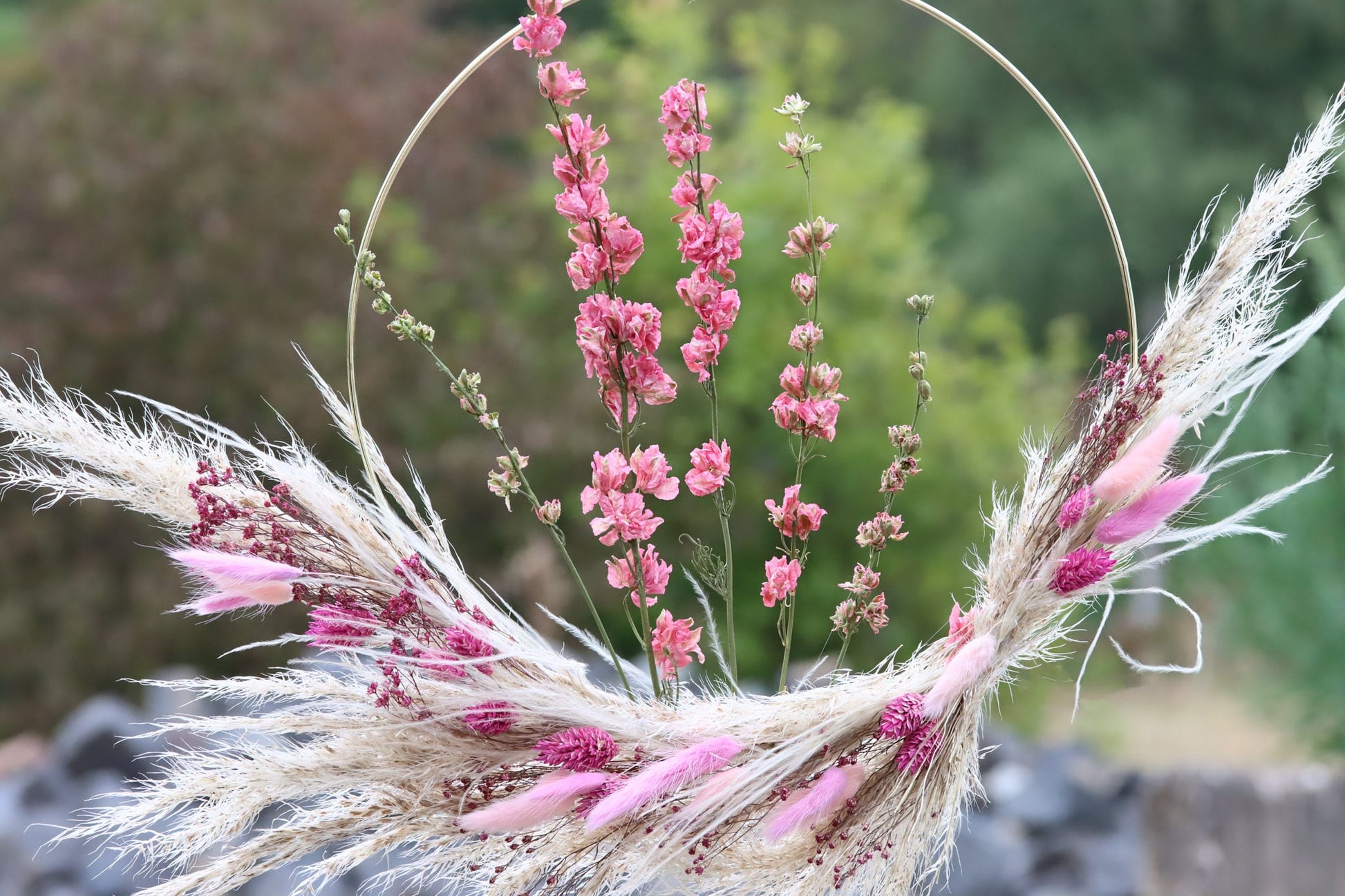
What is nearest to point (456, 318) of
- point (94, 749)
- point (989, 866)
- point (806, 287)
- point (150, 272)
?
point (150, 272)

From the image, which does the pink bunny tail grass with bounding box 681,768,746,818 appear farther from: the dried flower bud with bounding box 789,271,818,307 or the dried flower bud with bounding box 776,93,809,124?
the dried flower bud with bounding box 776,93,809,124

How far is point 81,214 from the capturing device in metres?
4.98

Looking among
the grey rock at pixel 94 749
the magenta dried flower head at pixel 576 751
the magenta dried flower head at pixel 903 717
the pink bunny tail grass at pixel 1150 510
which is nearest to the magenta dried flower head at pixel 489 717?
the magenta dried flower head at pixel 576 751

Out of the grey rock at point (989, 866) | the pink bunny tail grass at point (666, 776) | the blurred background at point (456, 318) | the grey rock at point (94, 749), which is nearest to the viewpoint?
the pink bunny tail grass at point (666, 776)

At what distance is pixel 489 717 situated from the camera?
1.06 meters

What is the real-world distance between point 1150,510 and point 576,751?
1.76 ft

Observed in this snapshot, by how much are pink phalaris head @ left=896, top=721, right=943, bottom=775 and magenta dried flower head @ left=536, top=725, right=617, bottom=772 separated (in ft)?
0.84

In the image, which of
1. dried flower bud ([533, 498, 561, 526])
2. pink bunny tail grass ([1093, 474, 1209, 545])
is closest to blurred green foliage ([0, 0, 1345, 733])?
dried flower bud ([533, 498, 561, 526])

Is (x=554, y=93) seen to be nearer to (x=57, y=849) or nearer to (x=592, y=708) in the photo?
(x=592, y=708)

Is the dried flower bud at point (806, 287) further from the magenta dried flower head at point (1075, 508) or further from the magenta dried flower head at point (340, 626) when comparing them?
the magenta dried flower head at point (340, 626)

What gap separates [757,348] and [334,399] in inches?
147

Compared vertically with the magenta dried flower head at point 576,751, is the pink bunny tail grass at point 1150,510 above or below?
above

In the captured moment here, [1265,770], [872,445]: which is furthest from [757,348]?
[1265,770]

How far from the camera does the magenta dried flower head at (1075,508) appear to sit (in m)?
1.05
